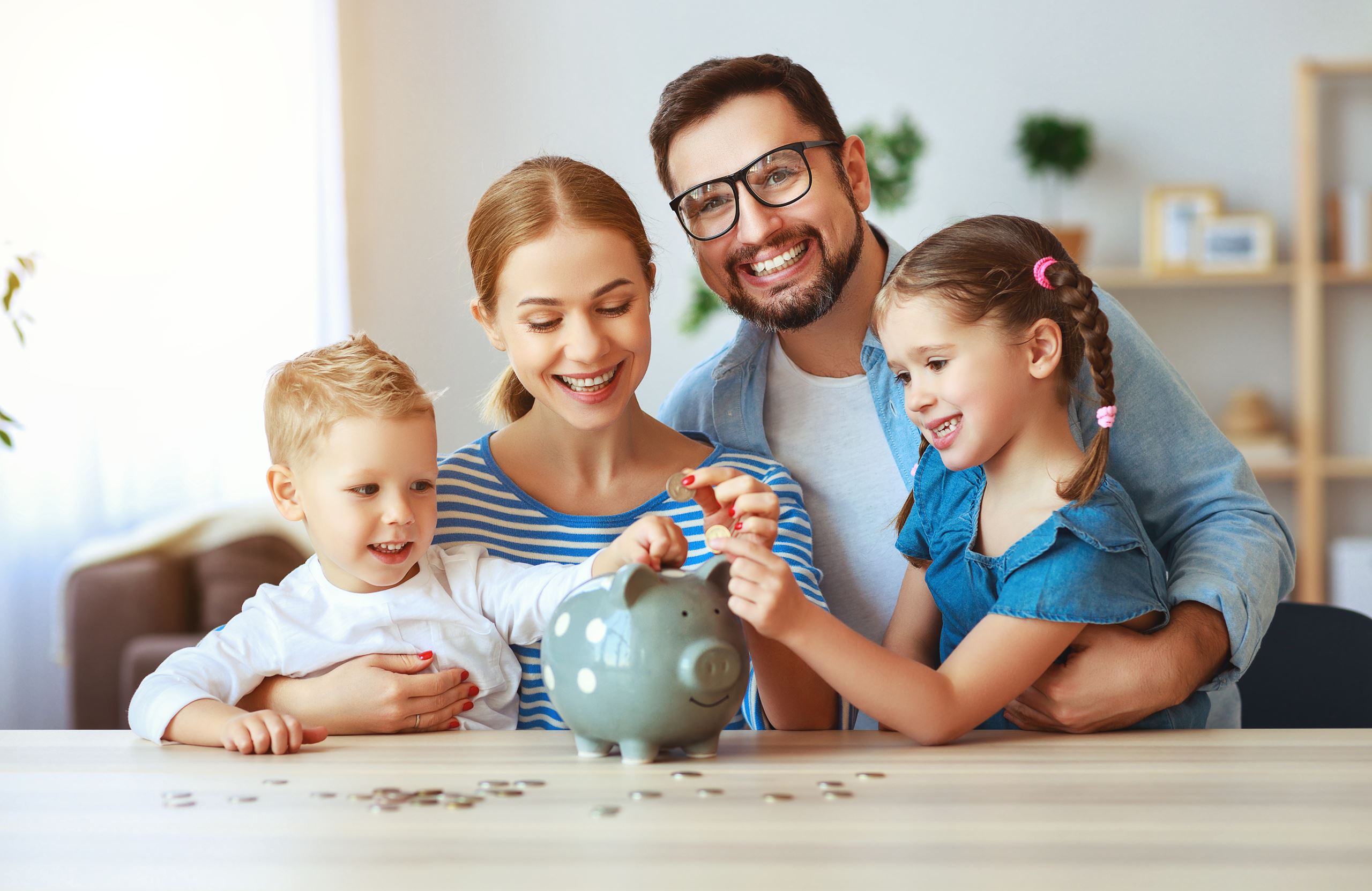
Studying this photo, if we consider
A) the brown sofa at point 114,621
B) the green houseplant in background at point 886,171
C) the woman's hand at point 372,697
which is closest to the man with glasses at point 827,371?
the woman's hand at point 372,697

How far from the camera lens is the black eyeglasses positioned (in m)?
1.58

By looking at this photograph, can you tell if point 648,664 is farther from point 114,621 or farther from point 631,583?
point 114,621

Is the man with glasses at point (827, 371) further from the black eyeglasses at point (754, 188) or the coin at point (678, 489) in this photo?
the coin at point (678, 489)

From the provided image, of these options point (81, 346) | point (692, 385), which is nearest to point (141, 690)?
point (692, 385)

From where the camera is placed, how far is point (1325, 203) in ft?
14.6

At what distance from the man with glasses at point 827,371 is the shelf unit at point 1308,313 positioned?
3.00 metres

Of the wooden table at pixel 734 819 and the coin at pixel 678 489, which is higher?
the coin at pixel 678 489

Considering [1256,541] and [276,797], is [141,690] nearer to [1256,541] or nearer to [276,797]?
[276,797]

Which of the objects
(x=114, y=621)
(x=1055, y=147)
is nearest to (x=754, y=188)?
(x=114, y=621)

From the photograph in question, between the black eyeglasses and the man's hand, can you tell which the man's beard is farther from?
the man's hand

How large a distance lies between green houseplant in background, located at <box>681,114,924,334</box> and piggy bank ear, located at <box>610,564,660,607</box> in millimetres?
3404

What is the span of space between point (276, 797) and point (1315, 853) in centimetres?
70

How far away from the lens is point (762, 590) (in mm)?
954

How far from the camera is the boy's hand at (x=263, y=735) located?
3.39 ft
